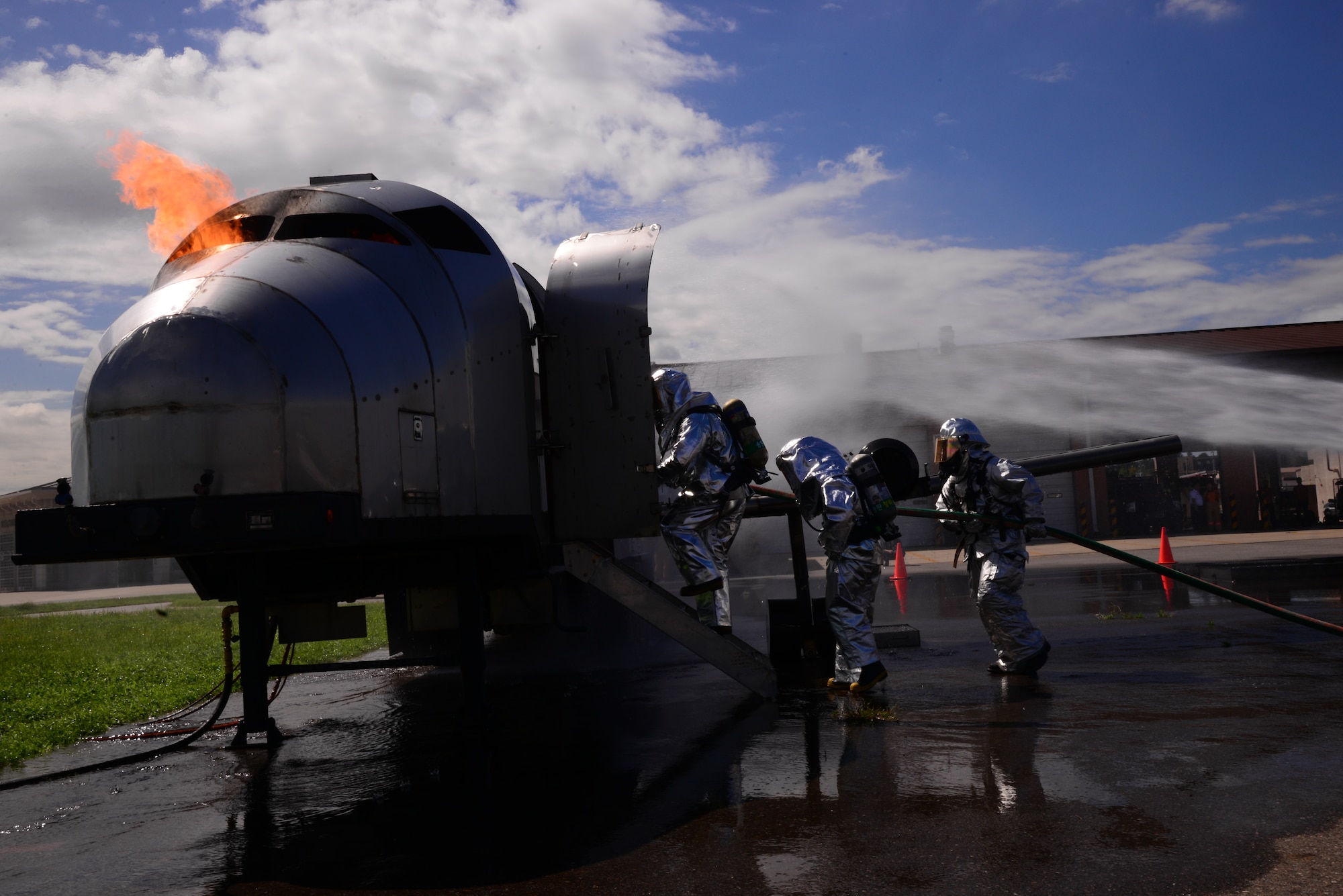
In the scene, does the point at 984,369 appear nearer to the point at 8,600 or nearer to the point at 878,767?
the point at 878,767

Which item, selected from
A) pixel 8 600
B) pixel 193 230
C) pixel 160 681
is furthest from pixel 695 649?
pixel 8 600

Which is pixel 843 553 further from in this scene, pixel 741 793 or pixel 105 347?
pixel 105 347

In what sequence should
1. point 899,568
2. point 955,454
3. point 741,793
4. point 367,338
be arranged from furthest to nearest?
point 899,568, point 955,454, point 367,338, point 741,793

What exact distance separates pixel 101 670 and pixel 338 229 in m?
7.83

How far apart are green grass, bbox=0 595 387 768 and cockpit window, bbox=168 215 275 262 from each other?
3.57 m

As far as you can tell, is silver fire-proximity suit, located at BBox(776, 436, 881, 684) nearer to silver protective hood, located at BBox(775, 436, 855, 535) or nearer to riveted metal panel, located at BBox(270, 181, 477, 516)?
silver protective hood, located at BBox(775, 436, 855, 535)

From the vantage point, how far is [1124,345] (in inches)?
1137

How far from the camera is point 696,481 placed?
23.7 feet

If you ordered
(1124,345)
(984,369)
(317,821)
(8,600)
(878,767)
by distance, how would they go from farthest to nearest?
(8,600) → (1124,345) → (984,369) → (878,767) → (317,821)

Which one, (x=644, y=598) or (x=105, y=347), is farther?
(x=644, y=598)

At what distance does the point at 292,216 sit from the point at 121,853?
3310mm

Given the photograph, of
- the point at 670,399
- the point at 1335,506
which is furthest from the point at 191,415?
the point at 1335,506

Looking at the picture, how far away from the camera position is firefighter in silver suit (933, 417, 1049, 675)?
780 centimetres

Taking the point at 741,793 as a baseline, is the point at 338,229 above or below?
above
